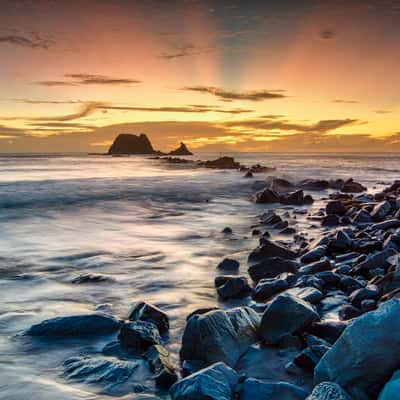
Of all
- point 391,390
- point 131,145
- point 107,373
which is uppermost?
point 131,145

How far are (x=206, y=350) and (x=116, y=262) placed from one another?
15.8 feet

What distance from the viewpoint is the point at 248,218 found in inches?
589

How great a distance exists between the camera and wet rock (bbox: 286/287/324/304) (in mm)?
5520

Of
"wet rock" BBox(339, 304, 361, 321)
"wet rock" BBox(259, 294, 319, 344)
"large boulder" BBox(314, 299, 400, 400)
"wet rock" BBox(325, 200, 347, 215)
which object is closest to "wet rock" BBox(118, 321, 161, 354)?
"wet rock" BBox(259, 294, 319, 344)

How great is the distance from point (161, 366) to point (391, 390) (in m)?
2.04

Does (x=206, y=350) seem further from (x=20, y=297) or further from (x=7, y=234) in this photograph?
(x=7, y=234)

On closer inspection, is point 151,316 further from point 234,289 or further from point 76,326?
point 234,289

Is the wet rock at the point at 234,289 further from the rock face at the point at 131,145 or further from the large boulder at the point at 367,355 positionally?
the rock face at the point at 131,145

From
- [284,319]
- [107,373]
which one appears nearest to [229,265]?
[284,319]

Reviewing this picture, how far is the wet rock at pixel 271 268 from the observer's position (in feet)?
22.9

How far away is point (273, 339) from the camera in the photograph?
4.45 meters

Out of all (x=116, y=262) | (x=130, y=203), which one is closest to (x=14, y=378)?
(x=116, y=262)

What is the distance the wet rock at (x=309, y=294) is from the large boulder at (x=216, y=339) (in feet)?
4.20

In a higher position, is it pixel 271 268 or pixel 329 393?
pixel 329 393
